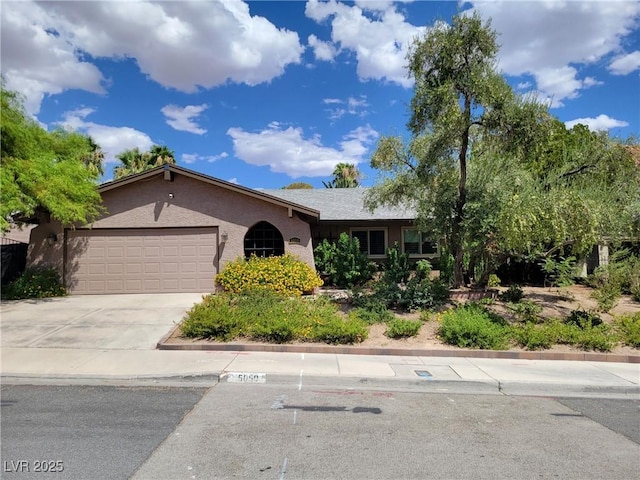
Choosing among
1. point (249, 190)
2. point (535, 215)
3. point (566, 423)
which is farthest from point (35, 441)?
point (249, 190)

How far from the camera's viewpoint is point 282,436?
4.70 metres

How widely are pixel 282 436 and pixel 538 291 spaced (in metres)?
12.8

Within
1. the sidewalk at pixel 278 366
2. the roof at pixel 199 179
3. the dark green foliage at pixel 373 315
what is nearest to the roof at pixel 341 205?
the roof at pixel 199 179

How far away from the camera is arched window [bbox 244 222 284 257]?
16328mm

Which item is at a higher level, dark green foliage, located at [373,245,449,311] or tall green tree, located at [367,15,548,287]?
tall green tree, located at [367,15,548,287]

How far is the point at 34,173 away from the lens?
11.9m

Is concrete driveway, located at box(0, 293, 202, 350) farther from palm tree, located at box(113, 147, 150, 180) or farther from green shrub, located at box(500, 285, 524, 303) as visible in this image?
palm tree, located at box(113, 147, 150, 180)

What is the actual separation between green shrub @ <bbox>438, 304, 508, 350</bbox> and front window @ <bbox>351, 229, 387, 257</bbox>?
9.56 meters

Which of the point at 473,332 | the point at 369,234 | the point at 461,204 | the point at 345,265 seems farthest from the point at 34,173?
the point at 369,234

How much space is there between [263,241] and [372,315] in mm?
7184

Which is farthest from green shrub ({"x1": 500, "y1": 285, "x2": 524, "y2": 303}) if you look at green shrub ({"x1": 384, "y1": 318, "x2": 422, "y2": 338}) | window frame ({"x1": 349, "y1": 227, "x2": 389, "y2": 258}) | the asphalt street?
window frame ({"x1": 349, "y1": 227, "x2": 389, "y2": 258})

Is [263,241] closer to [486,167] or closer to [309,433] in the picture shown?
[486,167]

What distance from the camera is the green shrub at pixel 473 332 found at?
8791 mm

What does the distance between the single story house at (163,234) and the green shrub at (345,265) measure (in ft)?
5.05
